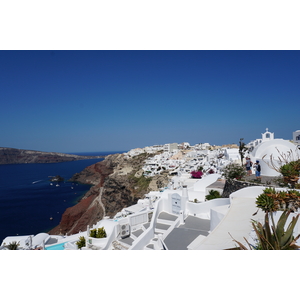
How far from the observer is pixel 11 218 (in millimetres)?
30938

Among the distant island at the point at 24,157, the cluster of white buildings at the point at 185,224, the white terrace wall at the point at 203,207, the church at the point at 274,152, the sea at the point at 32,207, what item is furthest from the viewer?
the distant island at the point at 24,157

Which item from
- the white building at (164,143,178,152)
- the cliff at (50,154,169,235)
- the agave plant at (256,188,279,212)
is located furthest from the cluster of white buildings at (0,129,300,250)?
the white building at (164,143,178,152)

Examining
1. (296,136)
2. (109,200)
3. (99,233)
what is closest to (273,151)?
(296,136)

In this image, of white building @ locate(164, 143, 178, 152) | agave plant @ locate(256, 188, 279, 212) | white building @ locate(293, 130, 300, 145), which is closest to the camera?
agave plant @ locate(256, 188, 279, 212)

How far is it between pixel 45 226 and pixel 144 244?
24721 mm

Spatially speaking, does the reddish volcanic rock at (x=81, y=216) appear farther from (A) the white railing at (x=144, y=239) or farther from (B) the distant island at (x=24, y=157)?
(B) the distant island at (x=24, y=157)

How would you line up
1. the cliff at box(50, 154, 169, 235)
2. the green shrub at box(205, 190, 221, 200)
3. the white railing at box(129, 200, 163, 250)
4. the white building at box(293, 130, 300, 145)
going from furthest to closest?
the cliff at box(50, 154, 169, 235) → the white building at box(293, 130, 300, 145) → the green shrub at box(205, 190, 221, 200) → the white railing at box(129, 200, 163, 250)

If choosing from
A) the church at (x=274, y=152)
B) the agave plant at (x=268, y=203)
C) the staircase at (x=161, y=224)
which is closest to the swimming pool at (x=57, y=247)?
the staircase at (x=161, y=224)

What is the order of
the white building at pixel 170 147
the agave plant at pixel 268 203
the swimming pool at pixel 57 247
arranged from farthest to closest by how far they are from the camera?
the white building at pixel 170 147 → the swimming pool at pixel 57 247 → the agave plant at pixel 268 203

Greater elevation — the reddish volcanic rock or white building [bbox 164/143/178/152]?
white building [bbox 164/143/178/152]

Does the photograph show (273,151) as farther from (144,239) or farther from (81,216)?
(81,216)

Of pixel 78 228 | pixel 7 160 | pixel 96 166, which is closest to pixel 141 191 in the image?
pixel 78 228

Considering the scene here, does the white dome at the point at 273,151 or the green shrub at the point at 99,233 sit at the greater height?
the white dome at the point at 273,151

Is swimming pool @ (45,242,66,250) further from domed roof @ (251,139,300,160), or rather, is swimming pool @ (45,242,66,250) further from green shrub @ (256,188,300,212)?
domed roof @ (251,139,300,160)
